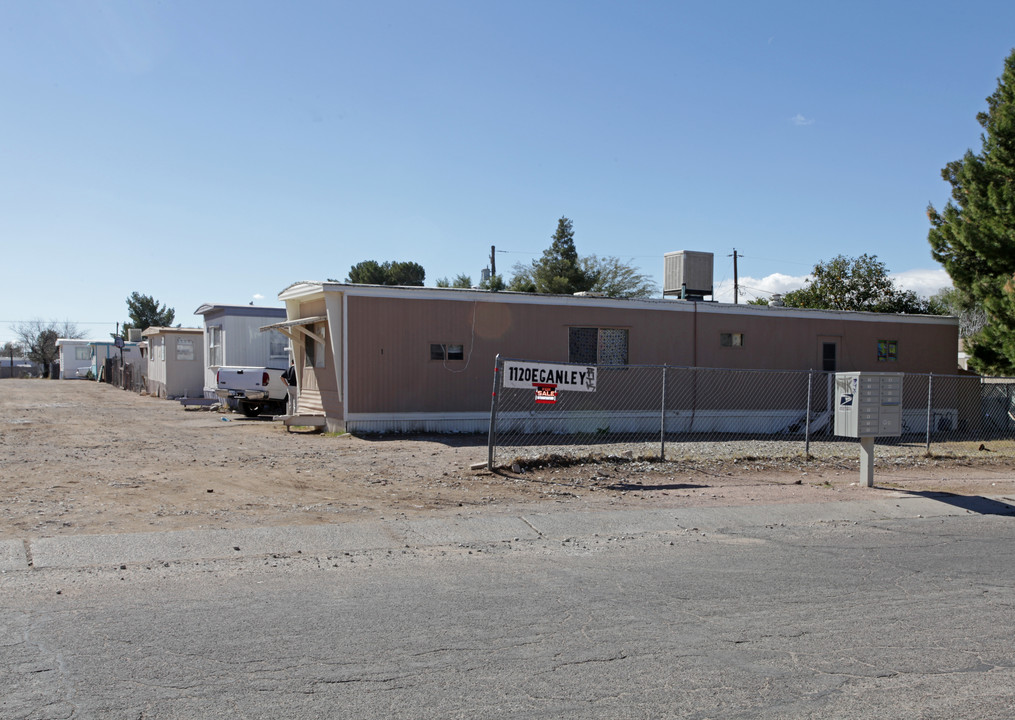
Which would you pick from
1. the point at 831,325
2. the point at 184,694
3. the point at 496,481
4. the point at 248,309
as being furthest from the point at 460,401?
the point at 184,694

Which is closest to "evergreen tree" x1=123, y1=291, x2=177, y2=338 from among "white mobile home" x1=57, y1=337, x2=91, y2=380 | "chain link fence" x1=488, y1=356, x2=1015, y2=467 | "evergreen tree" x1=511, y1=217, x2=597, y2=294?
"white mobile home" x1=57, y1=337, x2=91, y2=380

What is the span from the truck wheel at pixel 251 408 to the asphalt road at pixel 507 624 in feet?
49.7

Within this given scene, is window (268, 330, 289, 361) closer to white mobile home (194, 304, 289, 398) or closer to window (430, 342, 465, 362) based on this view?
white mobile home (194, 304, 289, 398)

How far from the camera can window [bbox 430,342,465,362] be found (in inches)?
680

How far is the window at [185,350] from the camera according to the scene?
30625mm

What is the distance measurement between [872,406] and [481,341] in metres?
9.01

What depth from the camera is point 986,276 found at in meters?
19.7

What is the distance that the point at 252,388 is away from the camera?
22.1 metres

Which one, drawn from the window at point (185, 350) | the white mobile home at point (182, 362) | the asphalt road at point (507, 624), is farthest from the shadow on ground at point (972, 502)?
the window at point (185, 350)

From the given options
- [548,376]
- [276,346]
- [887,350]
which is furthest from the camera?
[276,346]

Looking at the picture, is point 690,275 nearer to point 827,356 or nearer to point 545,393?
point 827,356

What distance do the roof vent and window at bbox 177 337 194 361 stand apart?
19.0 metres

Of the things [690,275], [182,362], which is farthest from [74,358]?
[690,275]

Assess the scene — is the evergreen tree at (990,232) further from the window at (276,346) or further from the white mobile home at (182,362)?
the white mobile home at (182,362)
